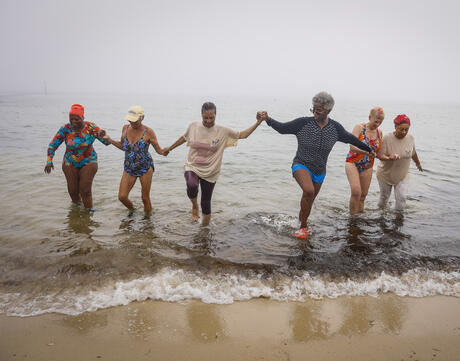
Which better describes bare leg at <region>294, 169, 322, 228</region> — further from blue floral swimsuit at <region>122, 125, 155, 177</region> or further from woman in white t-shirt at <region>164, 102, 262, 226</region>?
blue floral swimsuit at <region>122, 125, 155, 177</region>

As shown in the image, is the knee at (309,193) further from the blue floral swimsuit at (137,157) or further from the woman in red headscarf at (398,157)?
the blue floral swimsuit at (137,157)

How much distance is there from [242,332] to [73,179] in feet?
14.5

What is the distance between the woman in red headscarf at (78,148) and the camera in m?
5.71

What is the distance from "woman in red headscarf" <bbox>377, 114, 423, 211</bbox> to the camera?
5.94 m

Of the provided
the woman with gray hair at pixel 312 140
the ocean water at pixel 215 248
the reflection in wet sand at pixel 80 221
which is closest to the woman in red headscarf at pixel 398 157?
the ocean water at pixel 215 248

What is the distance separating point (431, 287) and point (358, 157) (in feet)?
8.57

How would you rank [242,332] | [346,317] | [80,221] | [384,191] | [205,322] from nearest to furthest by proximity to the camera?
1. [242,332]
2. [205,322]
3. [346,317]
4. [80,221]
5. [384,191]

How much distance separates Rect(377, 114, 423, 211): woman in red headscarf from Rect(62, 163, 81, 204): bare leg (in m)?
5.52

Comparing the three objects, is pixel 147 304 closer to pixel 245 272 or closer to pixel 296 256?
pixel 245 272

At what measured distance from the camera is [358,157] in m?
6.09

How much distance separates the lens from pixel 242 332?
321cm

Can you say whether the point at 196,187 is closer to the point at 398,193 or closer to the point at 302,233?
the point at 302,233

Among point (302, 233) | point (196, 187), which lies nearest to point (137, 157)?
point (196, 187)

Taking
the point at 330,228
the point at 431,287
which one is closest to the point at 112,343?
the point at 431,287
